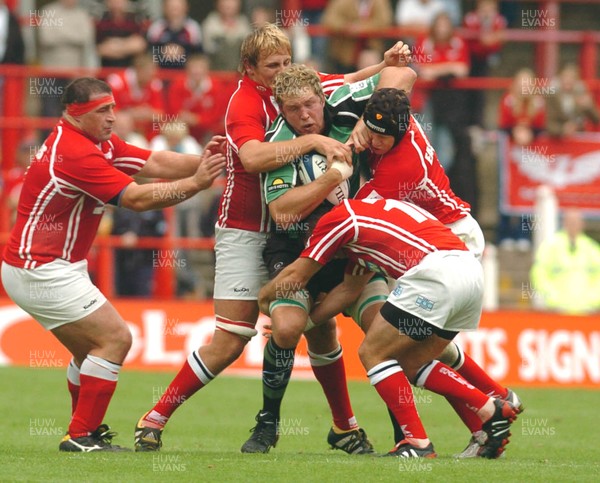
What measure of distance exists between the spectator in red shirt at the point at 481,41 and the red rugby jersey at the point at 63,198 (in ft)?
29.7

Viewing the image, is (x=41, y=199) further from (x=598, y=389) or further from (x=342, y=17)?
(x=342, y=17)

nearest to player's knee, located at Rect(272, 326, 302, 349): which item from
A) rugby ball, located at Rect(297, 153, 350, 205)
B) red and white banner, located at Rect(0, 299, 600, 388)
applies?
rugby ball, located at Rect(297, 153, 350, 205)

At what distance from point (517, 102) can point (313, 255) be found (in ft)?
30.6

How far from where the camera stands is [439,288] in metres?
7.27

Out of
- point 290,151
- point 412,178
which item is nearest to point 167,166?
point 290,151

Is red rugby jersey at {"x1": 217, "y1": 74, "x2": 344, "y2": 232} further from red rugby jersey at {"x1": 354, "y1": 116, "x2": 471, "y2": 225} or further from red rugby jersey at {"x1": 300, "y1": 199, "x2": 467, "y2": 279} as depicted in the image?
red rugby jersey at {"x1": 300, "y1": 199, "x2": 467, "y2": 279}

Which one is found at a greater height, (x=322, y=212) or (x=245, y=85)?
(x=245, y=85)

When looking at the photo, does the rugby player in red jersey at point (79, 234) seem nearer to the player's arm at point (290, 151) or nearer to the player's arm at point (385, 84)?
the player's arm at point (290, 151)

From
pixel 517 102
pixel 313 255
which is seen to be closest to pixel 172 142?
pixel 517 102

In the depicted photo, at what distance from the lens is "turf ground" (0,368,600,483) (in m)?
6.83

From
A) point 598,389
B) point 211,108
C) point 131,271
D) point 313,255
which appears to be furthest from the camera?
point 211,108

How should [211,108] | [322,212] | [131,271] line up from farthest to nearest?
[211,108] < [131,271] < [322,212]

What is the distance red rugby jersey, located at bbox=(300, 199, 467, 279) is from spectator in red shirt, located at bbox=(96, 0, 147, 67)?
9428 mm

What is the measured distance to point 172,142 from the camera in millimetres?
14812
